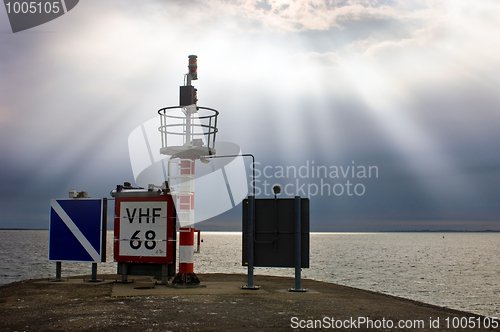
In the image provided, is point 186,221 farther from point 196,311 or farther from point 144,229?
point 196,311

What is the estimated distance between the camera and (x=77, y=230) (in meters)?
17.0

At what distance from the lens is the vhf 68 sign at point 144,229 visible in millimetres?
15898

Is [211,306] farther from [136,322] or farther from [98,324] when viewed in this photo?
[98,324]

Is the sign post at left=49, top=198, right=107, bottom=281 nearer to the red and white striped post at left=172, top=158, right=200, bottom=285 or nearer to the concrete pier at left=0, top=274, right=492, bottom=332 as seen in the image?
the concrete pier at left=0, top=274, right=492, bottom=332

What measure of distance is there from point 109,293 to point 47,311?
10.4 ft

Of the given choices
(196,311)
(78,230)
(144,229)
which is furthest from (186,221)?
(196,311)

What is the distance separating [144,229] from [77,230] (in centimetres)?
303

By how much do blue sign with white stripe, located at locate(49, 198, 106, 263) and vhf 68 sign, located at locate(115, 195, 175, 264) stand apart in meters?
0.78

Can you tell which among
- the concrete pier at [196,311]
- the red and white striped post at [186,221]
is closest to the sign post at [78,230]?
the concrete pier at [196,311]

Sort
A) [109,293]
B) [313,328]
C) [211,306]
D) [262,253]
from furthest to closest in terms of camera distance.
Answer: [262,253] < [109,293] < [211,306] < [313,328]

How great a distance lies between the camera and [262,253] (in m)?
14.5

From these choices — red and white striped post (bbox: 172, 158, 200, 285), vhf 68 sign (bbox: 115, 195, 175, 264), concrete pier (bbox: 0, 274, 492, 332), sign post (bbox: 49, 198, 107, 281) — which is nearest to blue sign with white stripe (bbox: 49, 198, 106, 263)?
sign post (bbox: 49, 198, 107, 281)

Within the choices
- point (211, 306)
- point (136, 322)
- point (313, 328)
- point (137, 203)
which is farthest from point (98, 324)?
point (137, 203)

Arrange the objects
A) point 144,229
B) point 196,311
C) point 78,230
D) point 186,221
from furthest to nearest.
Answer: point 78,230 → point 144,229 → point 186,221 → point 196,311
